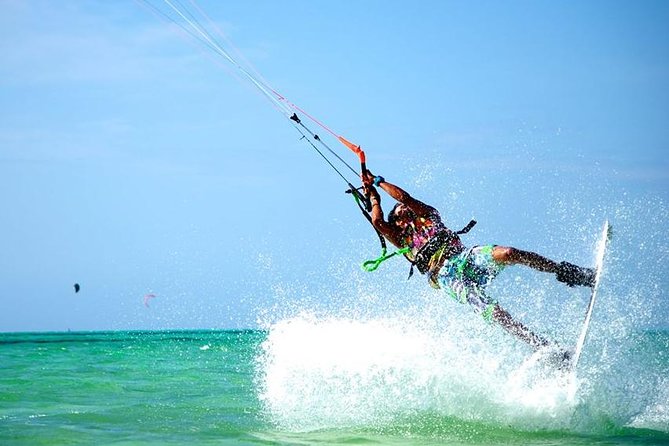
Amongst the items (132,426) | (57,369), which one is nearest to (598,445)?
(132,426)

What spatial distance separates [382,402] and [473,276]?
5.13ft

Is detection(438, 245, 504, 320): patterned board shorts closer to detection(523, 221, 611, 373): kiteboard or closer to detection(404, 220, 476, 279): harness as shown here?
detection(404, 220, 476, 279): harness

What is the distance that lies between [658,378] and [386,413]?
2.63 m

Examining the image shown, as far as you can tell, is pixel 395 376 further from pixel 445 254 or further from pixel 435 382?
pixel 445 254

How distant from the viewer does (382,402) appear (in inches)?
333

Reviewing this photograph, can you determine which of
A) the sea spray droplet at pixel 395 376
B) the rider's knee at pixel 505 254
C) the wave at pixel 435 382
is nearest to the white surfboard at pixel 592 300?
the wave at pixel 435 382

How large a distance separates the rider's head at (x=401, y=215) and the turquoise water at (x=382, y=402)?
138cm

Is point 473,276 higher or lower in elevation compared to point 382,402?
higher

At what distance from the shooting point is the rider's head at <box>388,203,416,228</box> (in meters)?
8.32

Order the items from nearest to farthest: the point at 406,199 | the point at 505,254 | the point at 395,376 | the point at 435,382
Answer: the point at 505,254, the point at 406,199, the point at 435,382, the point at 395,376

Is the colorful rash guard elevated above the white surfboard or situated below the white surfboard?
above

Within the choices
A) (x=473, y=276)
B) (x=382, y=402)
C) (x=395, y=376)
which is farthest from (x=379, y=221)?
(x=382, y=402)

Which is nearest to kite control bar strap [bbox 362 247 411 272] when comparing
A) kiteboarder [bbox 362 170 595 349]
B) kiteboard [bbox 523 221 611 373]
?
kiteboarder [bbox 362 170 595 349]

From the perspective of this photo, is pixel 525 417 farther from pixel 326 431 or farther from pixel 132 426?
pixel 132 426
